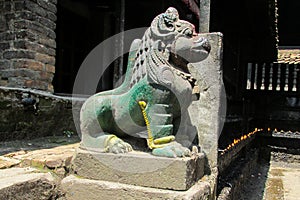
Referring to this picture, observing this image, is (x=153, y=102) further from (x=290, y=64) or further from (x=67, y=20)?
(x=290, y=64)

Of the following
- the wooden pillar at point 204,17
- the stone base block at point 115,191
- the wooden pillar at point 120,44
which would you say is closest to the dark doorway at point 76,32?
the wooden pillar at point 120,44

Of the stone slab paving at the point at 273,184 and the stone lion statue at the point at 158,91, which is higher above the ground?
the stone lion statue at the point at 158,91

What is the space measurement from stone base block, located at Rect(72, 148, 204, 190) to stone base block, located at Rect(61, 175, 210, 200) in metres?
0.03

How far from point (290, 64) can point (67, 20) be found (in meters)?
6.13

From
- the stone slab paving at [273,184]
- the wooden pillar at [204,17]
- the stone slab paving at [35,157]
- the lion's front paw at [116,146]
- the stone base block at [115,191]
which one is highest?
the wooden pillar at [204,17]

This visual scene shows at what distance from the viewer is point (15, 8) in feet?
12.1

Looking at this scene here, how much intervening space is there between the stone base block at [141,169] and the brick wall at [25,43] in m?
1.99

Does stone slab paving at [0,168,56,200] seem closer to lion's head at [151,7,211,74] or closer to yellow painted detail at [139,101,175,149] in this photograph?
yellow painted detail at [139,101,175,149]

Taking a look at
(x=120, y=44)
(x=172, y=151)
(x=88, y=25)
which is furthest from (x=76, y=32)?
(x=172, y=151)

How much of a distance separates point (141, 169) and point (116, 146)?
0.22 meters

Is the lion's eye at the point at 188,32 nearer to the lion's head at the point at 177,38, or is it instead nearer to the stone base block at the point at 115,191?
the lion's head at the point at 177,38

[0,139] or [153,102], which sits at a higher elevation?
[153,102]

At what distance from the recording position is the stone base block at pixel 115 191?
178 cm

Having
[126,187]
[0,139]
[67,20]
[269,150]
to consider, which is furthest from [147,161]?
[269,150]
